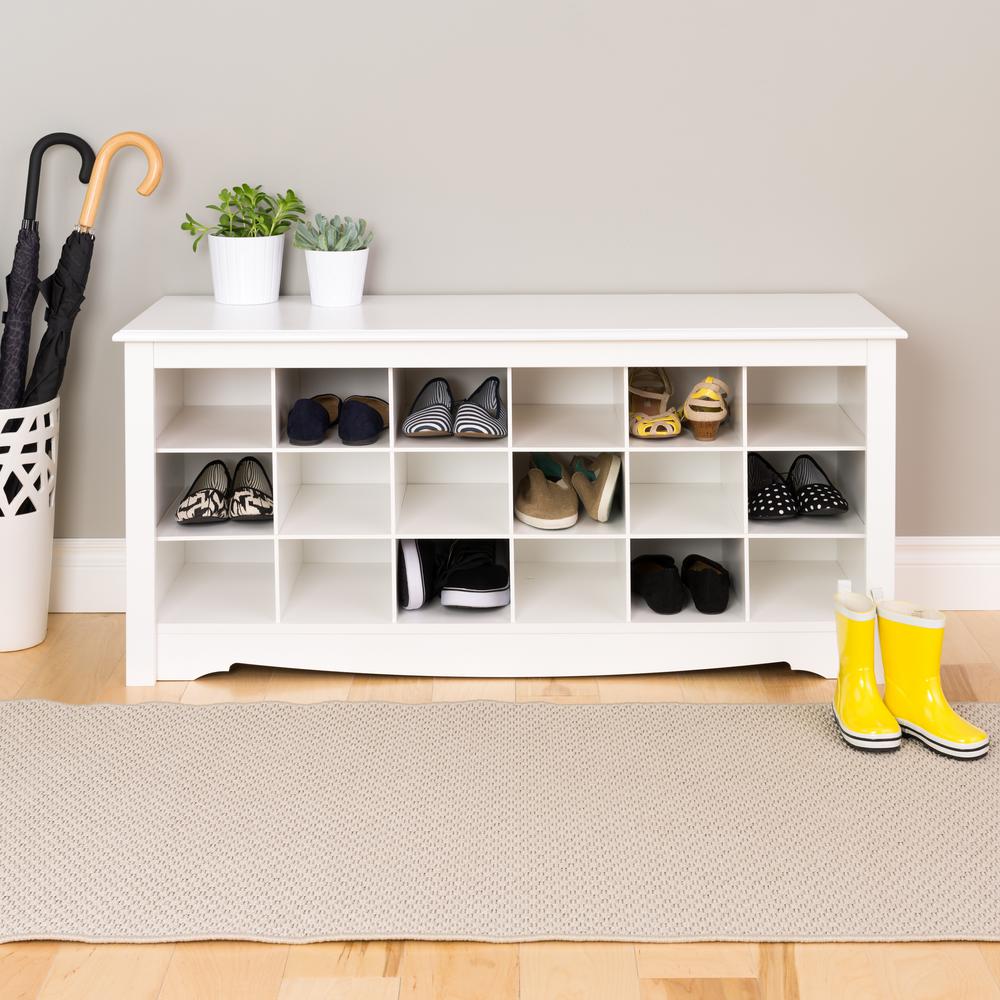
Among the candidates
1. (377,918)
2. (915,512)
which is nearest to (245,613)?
(377,918)

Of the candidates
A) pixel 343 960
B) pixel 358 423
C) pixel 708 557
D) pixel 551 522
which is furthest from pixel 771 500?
pixel 343 960

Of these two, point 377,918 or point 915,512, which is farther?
point 915,512

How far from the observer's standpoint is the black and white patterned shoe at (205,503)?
2.48 meters

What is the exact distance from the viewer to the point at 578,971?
1588 millimetres

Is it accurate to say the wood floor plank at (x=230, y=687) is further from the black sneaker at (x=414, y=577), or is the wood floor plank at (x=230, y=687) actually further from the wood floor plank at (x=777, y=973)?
the wood floor plank at (x=777, y=973)

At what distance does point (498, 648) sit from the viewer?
248cm

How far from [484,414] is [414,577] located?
35 centimetres

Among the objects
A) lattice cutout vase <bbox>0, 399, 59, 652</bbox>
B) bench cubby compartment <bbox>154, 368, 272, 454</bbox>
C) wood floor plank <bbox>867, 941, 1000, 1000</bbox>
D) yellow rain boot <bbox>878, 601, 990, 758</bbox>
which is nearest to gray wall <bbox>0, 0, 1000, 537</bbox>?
bench cubby compartment <bbox>154, 368, 272, 454</bbox>

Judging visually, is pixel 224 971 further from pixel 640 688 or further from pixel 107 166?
pixel 107 166

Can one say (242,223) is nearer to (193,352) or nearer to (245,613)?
(193,352)

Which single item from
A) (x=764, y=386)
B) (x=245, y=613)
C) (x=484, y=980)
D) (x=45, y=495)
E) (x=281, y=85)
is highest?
(x=281, y=85)

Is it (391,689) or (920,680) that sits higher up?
(920,680)

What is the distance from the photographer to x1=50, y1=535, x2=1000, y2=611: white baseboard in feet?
9.26

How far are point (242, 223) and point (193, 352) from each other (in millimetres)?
393
